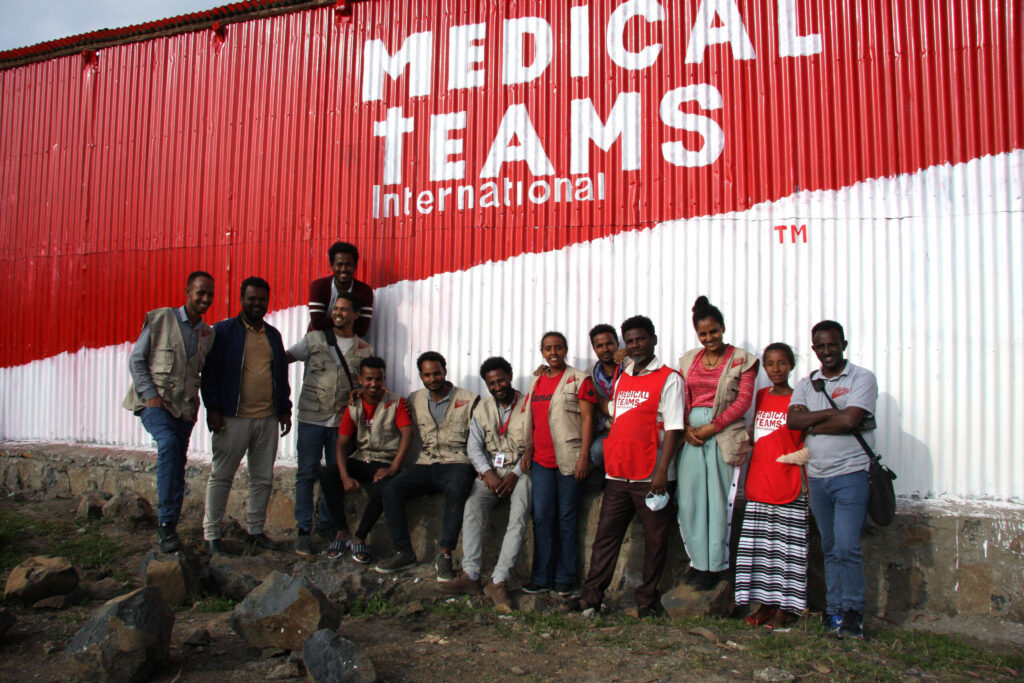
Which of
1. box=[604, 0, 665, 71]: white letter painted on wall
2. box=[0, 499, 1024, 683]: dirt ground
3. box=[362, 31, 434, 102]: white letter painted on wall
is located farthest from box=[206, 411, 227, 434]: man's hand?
box=[604, 0, 665, 71]: white letter painted on wall

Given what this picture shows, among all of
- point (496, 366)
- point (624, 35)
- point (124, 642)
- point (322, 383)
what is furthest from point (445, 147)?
point (124, 642)

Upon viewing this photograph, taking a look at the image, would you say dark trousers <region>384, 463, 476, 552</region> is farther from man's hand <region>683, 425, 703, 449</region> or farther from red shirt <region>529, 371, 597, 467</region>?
man's hand <region>683, 425, 703, 449</region>

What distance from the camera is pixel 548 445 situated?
540cm

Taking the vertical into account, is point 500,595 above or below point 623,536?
below

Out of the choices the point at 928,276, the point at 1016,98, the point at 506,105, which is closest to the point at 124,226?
the point at 506,105

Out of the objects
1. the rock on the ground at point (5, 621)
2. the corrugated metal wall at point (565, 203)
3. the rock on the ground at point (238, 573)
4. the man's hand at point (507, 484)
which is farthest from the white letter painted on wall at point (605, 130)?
the rock on the ground at point (5, 621)

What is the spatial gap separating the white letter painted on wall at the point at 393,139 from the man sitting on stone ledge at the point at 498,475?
7.34 ft

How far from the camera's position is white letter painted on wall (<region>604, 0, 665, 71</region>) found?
247 inches

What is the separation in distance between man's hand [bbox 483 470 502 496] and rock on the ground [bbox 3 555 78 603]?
2.88 meters

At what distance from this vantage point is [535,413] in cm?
552

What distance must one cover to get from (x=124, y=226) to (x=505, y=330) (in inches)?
176

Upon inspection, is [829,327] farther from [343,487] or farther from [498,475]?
[343,487]

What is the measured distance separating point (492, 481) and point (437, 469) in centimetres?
49

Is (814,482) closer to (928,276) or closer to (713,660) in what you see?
(713,660)
